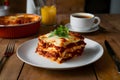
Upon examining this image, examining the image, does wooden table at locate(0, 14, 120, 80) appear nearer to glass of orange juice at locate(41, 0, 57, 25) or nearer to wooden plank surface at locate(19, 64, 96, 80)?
wooden plank surface at locate(19, 64, 96, 80)

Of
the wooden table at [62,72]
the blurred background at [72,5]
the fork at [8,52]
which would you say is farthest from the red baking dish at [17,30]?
the blurred background at [72,5]

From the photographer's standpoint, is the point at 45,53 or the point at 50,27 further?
the point at 50,27

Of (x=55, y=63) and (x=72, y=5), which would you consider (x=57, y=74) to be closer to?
(x=55, y=63)

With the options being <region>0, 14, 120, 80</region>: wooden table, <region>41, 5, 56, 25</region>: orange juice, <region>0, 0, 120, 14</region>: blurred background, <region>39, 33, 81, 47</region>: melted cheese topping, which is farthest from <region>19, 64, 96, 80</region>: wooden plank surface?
<region>0, 0, 120, 14</region>: blurred background

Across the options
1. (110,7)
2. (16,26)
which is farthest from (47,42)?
(110,7)

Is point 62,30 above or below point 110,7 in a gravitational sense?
above

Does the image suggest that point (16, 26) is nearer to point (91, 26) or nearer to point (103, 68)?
point (91, 26)

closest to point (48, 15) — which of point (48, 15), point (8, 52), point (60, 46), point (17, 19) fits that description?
point (48, 15)
